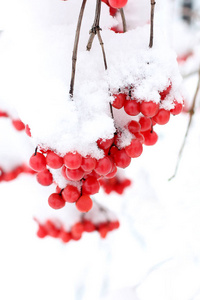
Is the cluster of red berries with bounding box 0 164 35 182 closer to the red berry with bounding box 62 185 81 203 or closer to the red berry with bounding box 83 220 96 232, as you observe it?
the red berry with bounding box 83 220 96 232

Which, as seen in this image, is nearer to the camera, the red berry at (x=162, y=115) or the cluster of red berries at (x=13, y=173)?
the red berry at (x=162, y=115)

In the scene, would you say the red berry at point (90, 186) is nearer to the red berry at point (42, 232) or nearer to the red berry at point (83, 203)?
the red berry at point (83, 203)

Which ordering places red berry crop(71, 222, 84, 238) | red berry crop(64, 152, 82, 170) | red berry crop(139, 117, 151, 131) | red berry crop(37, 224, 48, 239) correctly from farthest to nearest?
1. red berry crop(37, 224, 48, 239)
2. red berry crop(71, 222, 84, 238)
3. red berry crop(139, 117, 151, 131)
4. red berry crop(64, 152, 82, 170)

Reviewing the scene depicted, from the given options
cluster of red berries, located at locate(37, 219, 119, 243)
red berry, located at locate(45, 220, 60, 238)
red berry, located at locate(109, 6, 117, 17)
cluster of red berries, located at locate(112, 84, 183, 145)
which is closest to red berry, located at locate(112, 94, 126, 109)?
cluster of red berries, located at locate(112, 84, 183, 145)

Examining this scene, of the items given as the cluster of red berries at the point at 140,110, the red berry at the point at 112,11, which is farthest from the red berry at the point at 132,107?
the red berry at the point at 112,11

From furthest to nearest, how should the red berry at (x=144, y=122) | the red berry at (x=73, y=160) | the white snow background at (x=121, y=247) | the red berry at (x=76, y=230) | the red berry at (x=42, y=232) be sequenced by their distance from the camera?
the white snow background at (x=121, y=247) → the red berry at (x=42, y=232) → the red berry at (x=76, y=230) → the red berry at (x=144, y=122) → the red berry at (x=73, y=160)

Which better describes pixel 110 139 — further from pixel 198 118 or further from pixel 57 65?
pixel 198 118

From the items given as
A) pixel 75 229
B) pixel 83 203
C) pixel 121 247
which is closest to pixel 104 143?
pixel 83 203
